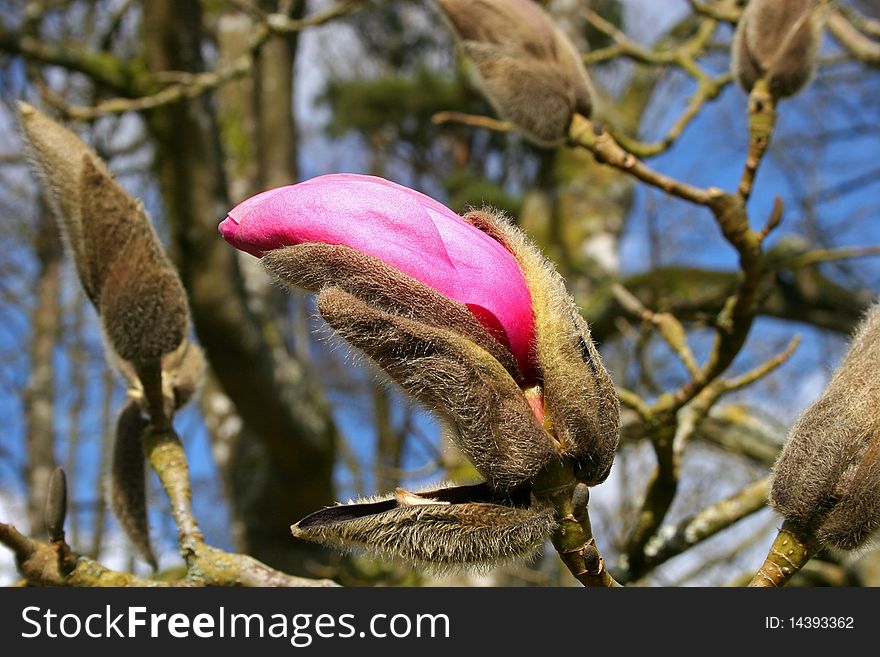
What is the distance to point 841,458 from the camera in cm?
64

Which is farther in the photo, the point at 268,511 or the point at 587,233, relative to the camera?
the point at 587,233

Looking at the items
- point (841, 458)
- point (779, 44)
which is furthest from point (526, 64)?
point (841, 458)

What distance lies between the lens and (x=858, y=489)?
0.65 metres

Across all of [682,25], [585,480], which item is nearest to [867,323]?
[585,480]

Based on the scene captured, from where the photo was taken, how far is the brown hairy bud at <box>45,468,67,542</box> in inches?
32.9

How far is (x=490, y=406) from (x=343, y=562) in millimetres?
2073

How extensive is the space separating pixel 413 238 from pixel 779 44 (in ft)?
2.52

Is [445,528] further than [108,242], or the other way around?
[108,242]

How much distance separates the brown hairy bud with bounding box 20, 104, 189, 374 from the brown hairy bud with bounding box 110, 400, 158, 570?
0.59 feet

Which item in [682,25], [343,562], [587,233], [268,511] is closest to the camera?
[343,562]

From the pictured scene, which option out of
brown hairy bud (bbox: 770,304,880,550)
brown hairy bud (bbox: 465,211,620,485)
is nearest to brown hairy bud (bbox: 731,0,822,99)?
brown hairy bud (bbox: 770,304,880,550)

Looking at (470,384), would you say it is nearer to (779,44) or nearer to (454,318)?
(454,318)

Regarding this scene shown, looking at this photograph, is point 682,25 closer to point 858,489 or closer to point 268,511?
point 268,511

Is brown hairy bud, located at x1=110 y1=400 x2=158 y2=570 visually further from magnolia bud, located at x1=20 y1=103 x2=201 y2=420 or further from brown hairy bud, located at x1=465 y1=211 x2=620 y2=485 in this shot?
brown hairy bud, located at x1=465 y1=211 x2=620 y2=485
